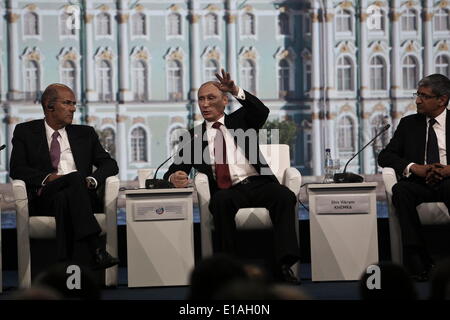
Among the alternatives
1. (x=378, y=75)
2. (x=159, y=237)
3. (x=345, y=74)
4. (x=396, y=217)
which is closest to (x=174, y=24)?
(x=345, y=74)

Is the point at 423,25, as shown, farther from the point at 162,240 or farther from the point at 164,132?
the point at 162,240

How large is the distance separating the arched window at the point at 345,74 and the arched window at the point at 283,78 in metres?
0.51

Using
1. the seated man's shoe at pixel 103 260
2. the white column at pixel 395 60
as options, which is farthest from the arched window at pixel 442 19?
the seated man's shoe at pixel 103 260

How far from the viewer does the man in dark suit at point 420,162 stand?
477 centimetres

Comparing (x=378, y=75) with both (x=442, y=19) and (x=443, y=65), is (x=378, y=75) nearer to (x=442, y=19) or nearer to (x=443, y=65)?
(x=443, y=65)

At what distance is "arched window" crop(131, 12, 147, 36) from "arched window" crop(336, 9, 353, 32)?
1.88m

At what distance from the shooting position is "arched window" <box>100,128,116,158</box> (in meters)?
7.87

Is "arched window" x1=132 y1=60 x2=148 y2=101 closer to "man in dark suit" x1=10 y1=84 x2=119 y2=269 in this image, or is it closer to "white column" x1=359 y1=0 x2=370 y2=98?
"white column" x1=359 y1=0 x2=370 y2=98

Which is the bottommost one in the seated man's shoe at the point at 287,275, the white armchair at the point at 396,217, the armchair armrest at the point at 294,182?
the seated man's shoe at the point at 287,275

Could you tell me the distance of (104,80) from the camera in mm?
7793

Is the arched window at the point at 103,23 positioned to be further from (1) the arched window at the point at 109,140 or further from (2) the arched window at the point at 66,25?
(1) the arched window at the point at 109,140

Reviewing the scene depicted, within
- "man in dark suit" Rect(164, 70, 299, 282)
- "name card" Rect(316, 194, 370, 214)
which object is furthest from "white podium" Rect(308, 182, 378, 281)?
"man in dark suit" Rect(164, 70, 299, 282)

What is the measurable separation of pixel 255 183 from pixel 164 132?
3.09m
